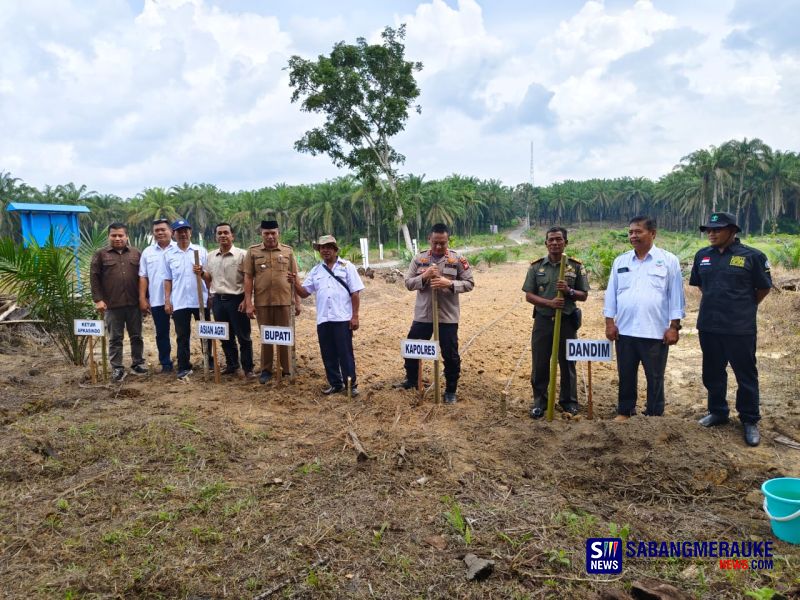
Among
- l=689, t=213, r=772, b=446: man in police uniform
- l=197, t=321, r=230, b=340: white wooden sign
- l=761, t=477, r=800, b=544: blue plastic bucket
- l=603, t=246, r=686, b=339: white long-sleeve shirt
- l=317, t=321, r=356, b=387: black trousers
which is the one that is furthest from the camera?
l=197, t=321, r=230, b=340: white wooden sign

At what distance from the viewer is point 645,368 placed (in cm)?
430

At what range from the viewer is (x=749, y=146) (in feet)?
158

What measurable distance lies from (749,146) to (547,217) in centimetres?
3571

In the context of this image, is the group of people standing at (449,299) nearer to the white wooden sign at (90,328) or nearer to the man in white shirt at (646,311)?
the man in white shirt at (646,311)

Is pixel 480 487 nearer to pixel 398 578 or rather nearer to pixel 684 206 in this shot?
pixel 398 578

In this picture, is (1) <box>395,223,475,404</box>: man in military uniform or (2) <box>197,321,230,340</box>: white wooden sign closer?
(1) <box>395,223,475,404</box>: man in military uniform

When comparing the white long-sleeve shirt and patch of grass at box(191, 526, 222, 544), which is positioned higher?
the white long-sleeve shirt

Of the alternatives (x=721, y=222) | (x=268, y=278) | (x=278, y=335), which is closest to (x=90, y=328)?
(x=268, y=278)

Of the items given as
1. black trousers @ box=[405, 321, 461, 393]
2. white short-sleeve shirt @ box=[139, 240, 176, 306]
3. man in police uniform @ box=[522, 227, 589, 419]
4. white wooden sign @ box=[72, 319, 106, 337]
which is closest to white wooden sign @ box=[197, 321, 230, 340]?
white short-sleeve shirt @ box=[139, 240, 176, 306]

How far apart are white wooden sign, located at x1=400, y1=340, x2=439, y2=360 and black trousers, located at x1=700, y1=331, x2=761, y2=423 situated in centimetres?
214

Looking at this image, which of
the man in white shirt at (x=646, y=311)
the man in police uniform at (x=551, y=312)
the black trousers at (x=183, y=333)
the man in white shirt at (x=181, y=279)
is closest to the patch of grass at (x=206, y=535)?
the man in police uniform at (x=551, y=312)

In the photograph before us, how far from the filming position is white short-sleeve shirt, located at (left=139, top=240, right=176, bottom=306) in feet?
19.5

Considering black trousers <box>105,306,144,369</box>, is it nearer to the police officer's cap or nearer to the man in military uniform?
the man in military uniform

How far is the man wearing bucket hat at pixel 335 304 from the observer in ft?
17.3
